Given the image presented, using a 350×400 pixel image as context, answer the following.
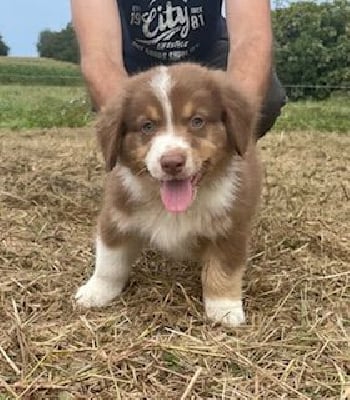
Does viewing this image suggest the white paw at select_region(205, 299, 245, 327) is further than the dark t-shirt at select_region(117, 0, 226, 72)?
No

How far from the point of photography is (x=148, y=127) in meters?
3.59

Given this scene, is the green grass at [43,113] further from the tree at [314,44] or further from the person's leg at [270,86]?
the person's leg at [270,86]

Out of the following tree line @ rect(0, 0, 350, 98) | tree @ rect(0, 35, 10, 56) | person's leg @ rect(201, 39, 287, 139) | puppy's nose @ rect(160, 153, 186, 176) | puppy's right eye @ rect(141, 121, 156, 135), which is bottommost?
tree @ rect(0, 35, 10, 56)

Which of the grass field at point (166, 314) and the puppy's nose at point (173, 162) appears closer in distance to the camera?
the grass field at point (166, 314)

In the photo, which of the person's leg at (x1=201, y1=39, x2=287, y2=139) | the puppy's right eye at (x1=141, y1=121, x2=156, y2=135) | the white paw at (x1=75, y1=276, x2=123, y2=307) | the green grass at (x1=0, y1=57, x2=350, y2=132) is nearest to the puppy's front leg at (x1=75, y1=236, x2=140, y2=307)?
the white paw at (x1=75, y1=276, x2=123, y2=307)

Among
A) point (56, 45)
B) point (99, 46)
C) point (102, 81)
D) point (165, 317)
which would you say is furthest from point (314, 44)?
point (56, 45)

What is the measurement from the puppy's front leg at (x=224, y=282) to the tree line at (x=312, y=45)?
1583 centimetres

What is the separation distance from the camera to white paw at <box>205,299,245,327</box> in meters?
3.80

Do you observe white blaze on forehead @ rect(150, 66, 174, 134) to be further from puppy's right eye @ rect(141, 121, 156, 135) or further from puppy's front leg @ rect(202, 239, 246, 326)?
puppy's front leg @ rect(202, 239, 246, 326)

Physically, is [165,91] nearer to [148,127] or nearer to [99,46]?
[148,127]

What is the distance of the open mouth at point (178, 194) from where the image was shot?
3.58m

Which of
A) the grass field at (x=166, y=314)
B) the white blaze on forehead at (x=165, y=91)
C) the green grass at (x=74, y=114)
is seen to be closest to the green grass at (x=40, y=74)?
the green grass at (x=74, y=114)

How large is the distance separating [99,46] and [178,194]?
49.7 inches

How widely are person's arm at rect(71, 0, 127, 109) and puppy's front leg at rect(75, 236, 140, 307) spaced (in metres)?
0.71
